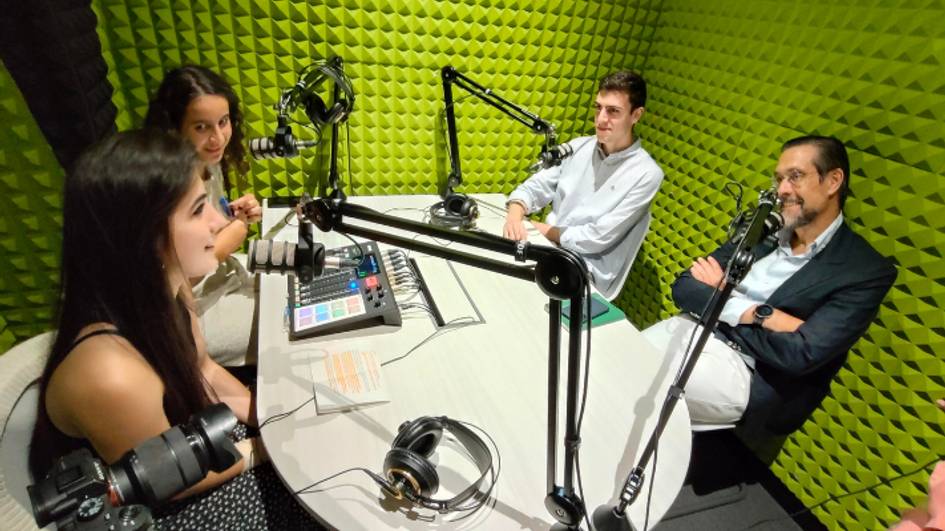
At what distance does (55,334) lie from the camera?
1.04 metres

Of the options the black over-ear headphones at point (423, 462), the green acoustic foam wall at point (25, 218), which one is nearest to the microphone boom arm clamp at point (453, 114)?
the black over-ear headphones at point (423, 462)

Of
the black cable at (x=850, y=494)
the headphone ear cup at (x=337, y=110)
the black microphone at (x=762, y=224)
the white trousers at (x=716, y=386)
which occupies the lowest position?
the black cable at (x=850, y=494)

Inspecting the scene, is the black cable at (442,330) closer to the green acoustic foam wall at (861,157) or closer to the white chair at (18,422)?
the white chair at (18,422)

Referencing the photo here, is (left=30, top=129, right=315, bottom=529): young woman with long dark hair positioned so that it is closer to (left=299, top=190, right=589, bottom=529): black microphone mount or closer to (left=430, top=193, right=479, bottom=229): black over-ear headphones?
(left=299, top=190, right=589, bottom=529): black microphone mount

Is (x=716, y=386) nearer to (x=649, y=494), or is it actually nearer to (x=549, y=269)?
(x=649, y=494)

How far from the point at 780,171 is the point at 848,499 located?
4.78 feet

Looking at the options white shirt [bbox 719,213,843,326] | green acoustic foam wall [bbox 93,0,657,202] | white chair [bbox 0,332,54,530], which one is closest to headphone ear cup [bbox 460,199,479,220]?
green acoustic foam wall [bbox 93,0,657,202]

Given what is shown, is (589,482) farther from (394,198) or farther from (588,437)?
(394,198)

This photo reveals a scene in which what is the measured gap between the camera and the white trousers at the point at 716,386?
72.2 inches

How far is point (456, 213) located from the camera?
2.32 m

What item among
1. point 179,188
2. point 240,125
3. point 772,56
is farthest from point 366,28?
point 772,56

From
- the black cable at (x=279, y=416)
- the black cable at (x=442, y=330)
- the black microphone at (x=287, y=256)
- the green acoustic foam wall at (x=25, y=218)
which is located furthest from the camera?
the green acoustic foam wall at (x=25, y=218)

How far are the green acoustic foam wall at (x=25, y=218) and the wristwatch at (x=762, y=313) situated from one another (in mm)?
2738

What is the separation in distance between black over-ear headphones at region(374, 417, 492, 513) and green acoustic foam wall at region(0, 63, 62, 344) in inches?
62.5
